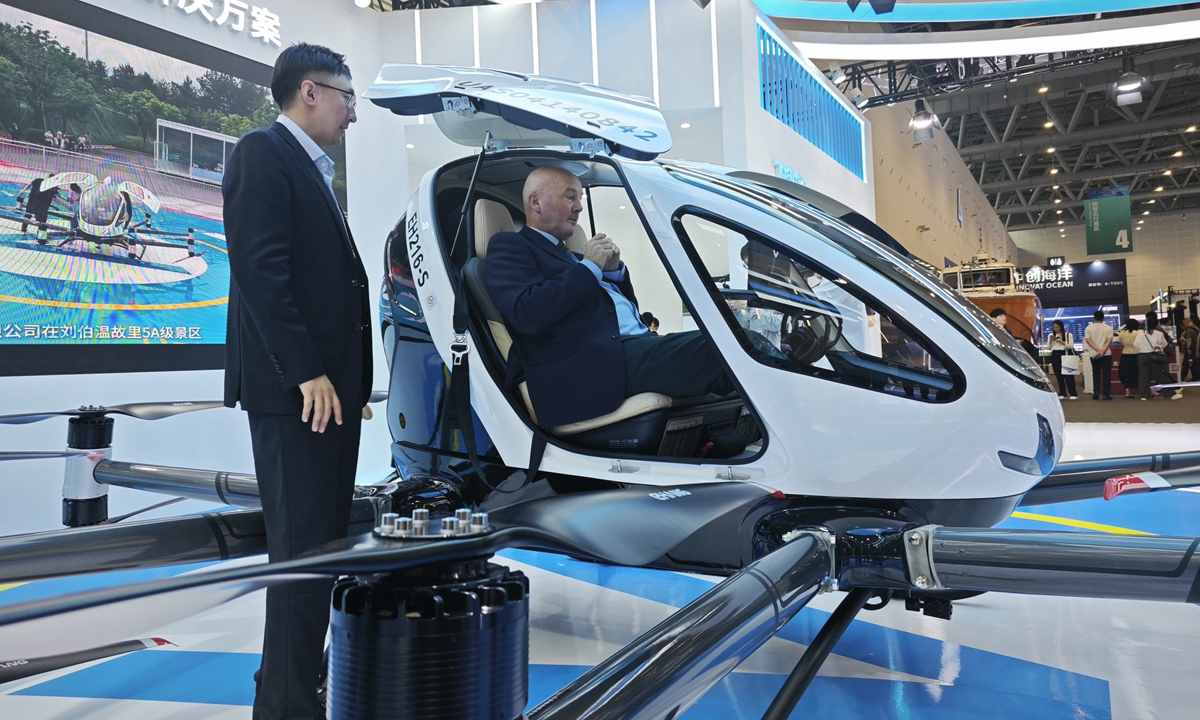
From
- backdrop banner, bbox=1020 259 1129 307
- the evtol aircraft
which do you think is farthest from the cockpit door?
backdrop banner, bbox=1020 259 1129 307

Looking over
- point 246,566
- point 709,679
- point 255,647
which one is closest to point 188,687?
point 255,647

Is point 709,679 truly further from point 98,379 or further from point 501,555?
point 98,379

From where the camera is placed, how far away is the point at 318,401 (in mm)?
1832

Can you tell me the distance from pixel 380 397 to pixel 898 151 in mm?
18555

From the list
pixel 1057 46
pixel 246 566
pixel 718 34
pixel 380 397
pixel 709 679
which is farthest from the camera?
pixel 1057 46

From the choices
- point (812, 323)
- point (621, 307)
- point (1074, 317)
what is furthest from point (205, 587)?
point (1074, 317)

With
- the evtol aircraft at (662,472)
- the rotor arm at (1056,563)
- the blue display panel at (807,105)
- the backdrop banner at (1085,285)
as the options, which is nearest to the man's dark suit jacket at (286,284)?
the evtol aircraft at (662,472)

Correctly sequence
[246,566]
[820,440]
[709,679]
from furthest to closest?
[820,440] < [709,679] < [246,566]

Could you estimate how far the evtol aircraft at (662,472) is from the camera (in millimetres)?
795

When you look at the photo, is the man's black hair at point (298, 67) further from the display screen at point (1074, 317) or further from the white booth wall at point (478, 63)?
the display screen at point (1074, 317)

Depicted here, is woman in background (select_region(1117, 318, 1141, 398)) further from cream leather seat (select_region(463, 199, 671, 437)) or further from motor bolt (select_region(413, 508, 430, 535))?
motor bolt (select_region(413, 508, 430, 535))

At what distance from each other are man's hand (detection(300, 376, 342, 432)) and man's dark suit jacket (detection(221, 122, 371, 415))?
18 millimetres

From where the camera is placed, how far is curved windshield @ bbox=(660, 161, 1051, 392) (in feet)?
7.03

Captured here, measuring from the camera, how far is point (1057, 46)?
1197cm
